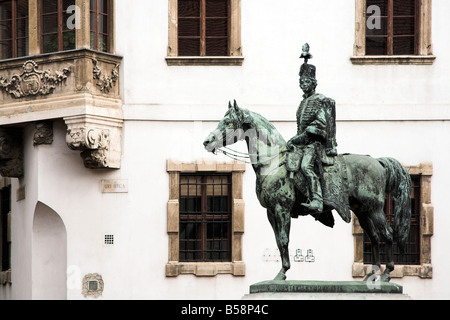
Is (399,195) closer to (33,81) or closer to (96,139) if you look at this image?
(96,139)

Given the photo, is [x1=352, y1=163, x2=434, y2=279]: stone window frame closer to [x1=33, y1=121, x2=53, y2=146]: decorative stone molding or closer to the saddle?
[x1=33, y1=121, x2=53, y2=146]: decorative stone molding

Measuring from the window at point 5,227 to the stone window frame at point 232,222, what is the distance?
4587mm

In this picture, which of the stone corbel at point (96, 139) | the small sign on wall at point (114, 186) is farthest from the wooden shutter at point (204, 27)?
the small sign on wall at point (114, 186)

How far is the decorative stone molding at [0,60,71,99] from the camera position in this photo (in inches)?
1201

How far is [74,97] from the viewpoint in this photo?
30.2 metres

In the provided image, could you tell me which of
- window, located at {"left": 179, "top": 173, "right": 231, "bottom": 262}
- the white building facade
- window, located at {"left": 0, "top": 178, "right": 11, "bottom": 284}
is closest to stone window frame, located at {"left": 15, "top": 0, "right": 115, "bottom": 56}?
the white building facade

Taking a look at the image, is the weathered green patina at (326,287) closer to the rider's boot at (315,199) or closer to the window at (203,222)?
the rider's boot at (315,199)

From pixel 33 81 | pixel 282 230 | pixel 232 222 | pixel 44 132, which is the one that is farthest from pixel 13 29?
pixel 282 230

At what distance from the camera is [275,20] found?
31.1 meters

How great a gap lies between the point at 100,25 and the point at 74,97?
1607 mm

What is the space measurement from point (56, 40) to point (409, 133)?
6.84 m

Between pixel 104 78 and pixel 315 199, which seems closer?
pixel 315 199

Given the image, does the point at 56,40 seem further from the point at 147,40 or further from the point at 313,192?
the point at 313,192
